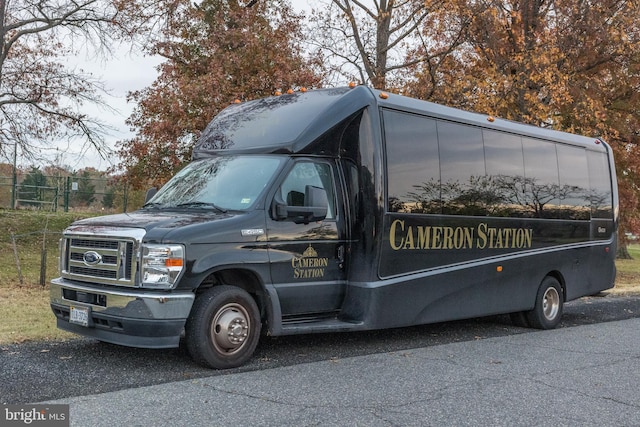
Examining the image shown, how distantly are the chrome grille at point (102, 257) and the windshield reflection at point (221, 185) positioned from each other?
3.29 feet

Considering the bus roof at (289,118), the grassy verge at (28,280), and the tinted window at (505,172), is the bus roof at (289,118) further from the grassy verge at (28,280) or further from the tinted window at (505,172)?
the grassy verge at (28,280)

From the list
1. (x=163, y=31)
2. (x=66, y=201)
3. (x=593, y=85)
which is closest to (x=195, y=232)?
(x=163, y=31)

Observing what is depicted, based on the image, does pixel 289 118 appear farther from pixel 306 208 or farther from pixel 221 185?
pixel 306 208

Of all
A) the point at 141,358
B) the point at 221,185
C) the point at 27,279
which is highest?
the point at 221,185

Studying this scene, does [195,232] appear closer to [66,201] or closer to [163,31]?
[163,31]

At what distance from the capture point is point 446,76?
19.5 meters

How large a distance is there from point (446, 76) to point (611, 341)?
11.5 meters

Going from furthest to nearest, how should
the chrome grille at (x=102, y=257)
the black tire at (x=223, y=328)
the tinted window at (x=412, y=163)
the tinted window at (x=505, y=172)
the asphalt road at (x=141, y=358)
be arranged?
the tinted window at (x=505, y=172) < the tinted window at (x=412, y=163) < the black tire at (x=223, y=328) < the chrome grille at (x=102, y=257) < the asphalt road at (x=141, y=358)

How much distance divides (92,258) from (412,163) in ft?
13.1

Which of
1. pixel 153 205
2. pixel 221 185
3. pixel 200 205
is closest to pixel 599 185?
pixel 221 185

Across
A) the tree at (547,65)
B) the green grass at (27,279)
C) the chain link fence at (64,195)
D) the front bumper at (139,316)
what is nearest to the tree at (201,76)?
the green grass at (27,279)

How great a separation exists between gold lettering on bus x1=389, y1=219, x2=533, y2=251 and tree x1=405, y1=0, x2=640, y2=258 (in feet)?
24.2

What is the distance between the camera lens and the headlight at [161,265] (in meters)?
6.46

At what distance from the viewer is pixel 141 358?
7.21 metres
